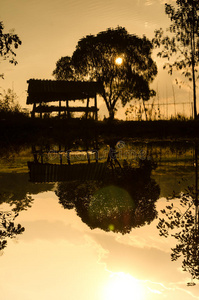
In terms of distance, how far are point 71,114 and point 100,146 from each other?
828 cm

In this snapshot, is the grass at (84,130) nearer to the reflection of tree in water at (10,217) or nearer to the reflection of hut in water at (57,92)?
the reflection of hut in water at (57,92)

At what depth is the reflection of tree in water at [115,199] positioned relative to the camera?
24.0 ft

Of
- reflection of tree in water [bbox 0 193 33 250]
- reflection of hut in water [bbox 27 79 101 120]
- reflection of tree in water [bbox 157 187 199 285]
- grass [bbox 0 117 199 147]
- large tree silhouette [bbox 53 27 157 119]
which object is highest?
large tree silhouette [bbox 53 27 157 119]

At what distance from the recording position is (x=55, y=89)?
23703 mm

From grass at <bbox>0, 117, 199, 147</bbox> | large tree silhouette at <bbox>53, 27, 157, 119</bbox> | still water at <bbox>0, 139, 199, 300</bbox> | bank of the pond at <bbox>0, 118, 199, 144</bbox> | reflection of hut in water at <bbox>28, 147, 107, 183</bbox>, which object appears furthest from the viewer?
large tree silhouette at <bbox>53, 27, 157, 119</bbox>

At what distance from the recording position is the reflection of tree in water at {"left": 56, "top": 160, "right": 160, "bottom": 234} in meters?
7.30

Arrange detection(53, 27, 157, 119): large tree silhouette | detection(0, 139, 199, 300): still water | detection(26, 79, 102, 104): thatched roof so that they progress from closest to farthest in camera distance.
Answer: detection(0, 139, 199, 300): still water, detection(26, 79, 102, 104): thatched roof, detection(53, 27, 157, 119): large tree silhouette

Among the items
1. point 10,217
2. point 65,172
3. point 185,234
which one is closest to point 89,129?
point 65,172

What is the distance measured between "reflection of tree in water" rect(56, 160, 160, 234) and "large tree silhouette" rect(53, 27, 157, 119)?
32.3 meters

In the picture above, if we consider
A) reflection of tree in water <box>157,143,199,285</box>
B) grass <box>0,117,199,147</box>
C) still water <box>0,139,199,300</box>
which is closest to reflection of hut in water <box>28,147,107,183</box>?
still water <box>0,139,199,300</box>

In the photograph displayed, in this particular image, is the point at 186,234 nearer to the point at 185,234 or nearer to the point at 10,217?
the point at 185,234

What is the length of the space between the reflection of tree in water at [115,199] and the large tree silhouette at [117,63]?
1270 inches

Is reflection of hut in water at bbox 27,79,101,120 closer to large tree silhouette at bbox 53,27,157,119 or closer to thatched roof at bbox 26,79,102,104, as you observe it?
thatched roof at bbox 26,79,102,104

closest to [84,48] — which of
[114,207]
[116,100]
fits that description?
[116,100]
